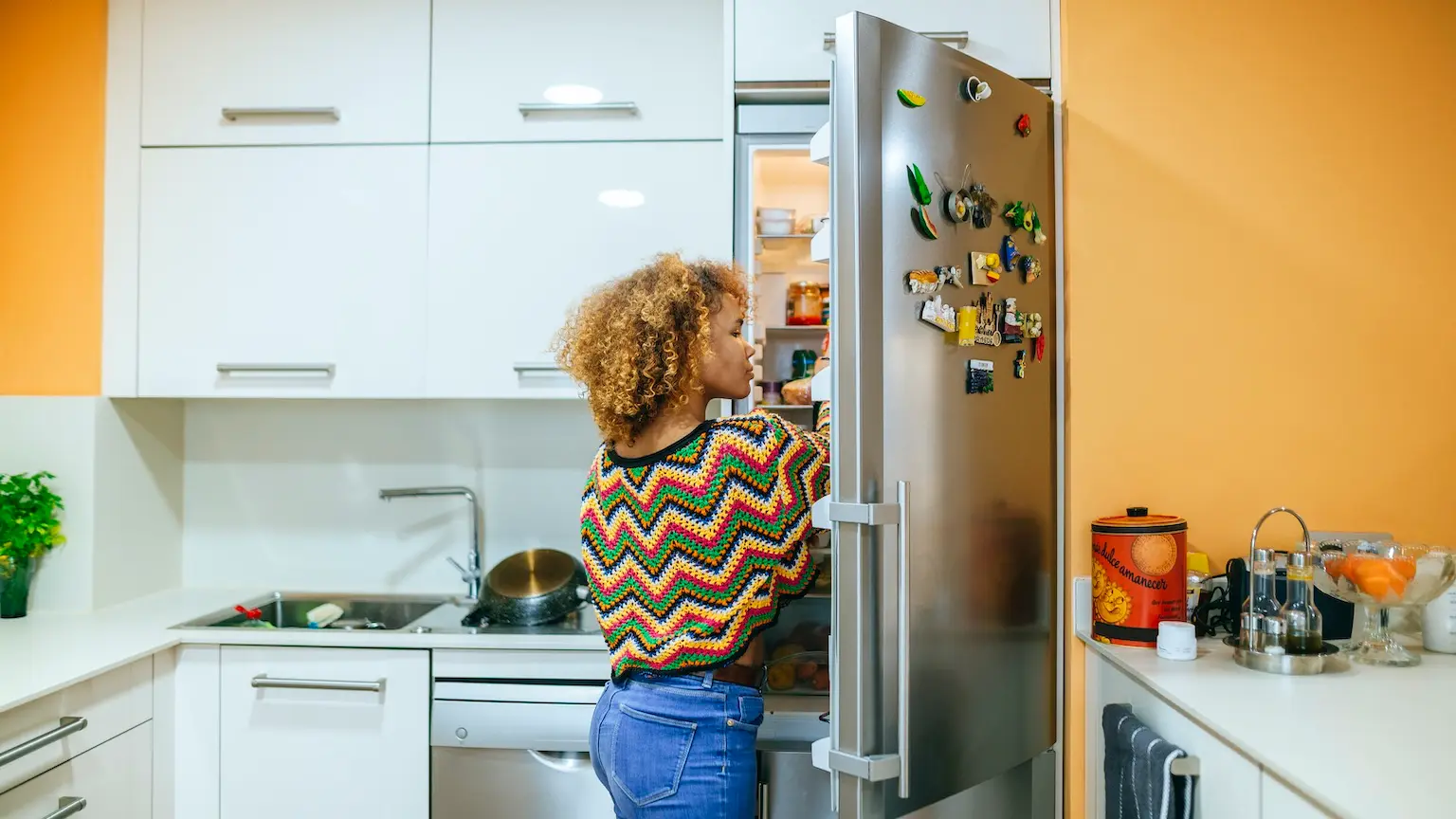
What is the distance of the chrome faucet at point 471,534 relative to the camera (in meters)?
2.40

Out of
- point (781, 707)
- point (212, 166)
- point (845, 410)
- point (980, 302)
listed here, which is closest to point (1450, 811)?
point (845, 410)

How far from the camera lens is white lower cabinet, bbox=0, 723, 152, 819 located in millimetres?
1625

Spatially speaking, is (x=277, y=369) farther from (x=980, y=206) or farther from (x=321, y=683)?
(x=980, y=206)

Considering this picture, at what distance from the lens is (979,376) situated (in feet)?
4.86

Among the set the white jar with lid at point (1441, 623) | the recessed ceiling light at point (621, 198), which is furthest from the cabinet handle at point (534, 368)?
the white jar with lid at point (1441, 623)

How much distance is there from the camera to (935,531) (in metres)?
1.40

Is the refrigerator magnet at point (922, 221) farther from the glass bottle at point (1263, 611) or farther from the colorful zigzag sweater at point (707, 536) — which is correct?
the glass bottle at point (1263, 611)

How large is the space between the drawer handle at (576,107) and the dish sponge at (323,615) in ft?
4.38

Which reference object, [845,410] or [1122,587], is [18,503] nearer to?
[845,410]

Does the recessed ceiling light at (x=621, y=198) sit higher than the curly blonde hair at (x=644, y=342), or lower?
higher

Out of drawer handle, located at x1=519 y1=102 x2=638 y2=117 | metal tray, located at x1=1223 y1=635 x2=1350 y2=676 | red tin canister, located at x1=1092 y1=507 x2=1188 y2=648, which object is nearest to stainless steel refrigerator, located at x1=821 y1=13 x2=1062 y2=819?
red tin canister, located at x1=1092 y1=507 x2=1188 y2=648

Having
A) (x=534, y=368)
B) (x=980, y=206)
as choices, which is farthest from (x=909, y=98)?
(x=534, y=368)

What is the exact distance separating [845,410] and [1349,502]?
3.45 feet

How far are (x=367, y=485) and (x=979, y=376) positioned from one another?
1.78 metres
